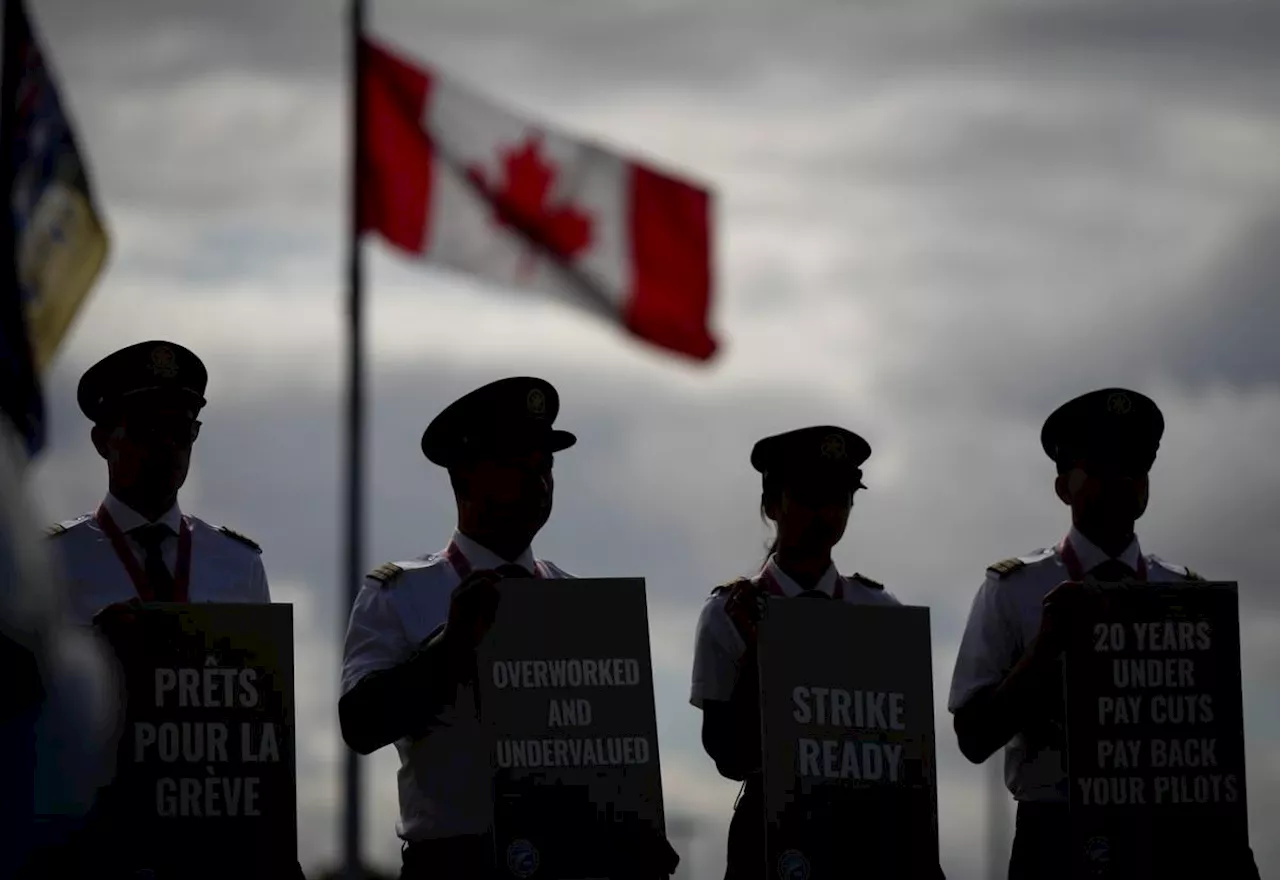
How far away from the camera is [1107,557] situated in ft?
29.2

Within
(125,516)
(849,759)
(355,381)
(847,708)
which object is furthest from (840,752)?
(355,381)

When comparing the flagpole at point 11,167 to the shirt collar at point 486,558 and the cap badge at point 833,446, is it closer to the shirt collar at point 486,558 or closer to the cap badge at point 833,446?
the shirt collar at point 486,558

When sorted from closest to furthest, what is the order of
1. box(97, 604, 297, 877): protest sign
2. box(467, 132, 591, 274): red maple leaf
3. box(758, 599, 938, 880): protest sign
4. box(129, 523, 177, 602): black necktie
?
box(97, 604, 297, 877): protest sign, box(758, 599, 938, 880): protest sign, box(129, 523, 177, 602): black necktie, box(467, 132, 591, 274): red maple leaf

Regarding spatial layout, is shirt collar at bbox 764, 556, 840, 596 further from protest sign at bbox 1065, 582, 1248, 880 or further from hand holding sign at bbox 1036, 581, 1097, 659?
protest sign at bbox 1065, 582, 1248, 880

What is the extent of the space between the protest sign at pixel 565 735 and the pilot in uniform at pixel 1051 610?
129 cm

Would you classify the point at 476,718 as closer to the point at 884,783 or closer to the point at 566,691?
the point at 566,691

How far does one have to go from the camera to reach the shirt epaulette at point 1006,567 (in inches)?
349

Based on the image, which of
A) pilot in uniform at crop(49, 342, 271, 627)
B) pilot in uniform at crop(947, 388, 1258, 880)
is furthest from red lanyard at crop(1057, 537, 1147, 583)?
pilot in uniform at crop(49, 342, 271, 627)

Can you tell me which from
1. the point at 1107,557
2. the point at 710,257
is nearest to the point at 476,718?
the point at 1107,557

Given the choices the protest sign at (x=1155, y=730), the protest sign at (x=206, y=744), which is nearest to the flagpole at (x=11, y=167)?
the protest sign at (x=206, y=744)

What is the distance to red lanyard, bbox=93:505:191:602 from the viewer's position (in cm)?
816

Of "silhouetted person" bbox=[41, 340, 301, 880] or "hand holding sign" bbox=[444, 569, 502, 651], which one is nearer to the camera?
"hand holding sign" bbox=[444, 569, 502, 651]

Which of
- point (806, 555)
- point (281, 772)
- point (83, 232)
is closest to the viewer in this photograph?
point (281, 772)

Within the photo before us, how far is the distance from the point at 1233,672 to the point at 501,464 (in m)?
2.77
